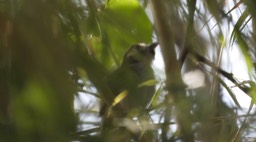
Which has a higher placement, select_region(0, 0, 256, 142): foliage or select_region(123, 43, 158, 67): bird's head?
select_region(123, 43, 158, 67): bird's head

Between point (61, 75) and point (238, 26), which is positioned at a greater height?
point (238, 26)

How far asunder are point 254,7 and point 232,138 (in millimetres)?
333

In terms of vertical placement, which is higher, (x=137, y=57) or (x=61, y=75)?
(x=137, y=57)

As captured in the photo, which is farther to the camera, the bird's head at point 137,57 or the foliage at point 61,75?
the bird's head at point 137,57

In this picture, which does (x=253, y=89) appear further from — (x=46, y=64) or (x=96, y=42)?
(x=46, y=64)

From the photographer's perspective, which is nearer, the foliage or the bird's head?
the foliage

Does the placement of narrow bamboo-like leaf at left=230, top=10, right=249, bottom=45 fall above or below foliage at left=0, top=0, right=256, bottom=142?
above

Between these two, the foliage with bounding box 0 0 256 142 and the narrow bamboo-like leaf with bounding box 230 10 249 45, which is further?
the narrow bamboo-like leaf with bounding box 230 10 249 45

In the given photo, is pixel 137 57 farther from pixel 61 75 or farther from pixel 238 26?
pixel 61 75

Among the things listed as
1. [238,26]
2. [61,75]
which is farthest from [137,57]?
[61,75]

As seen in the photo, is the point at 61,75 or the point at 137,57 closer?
the point at 61,75

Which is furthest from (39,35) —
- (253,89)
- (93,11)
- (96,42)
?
(253,89)

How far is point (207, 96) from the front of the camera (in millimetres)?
486

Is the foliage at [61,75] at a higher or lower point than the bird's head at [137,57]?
lower
